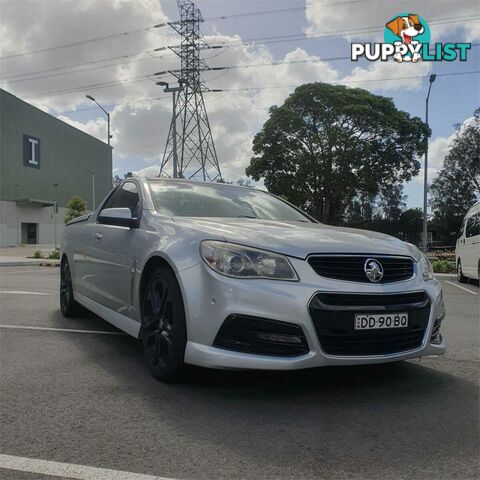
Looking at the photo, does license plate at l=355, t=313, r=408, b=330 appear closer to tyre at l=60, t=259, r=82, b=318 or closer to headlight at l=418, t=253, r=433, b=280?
headlight at l=418, t=253, r=433, b=280

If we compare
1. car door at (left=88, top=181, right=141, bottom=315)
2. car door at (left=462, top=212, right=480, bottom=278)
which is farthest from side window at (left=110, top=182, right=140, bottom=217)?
car door at (left=462, top=212, right=480, bottom=278)

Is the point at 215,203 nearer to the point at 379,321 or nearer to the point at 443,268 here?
the point at 379,321

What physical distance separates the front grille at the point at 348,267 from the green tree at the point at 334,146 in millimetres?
37573

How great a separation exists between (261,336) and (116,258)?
1895 mm

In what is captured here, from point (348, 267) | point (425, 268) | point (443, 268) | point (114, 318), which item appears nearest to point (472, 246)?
point (443, 268)

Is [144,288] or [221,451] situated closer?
[221,451]

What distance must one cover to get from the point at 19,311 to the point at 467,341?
18.2 ft

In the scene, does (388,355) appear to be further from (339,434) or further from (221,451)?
(221,451)

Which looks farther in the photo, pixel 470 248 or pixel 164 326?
pixel 470 248

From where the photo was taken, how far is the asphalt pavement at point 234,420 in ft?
8.41

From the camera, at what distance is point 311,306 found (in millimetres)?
3283

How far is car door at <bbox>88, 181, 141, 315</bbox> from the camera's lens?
4501 millimetres

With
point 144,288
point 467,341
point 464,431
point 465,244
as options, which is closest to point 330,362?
point 464,431

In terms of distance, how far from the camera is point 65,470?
8.20ft
